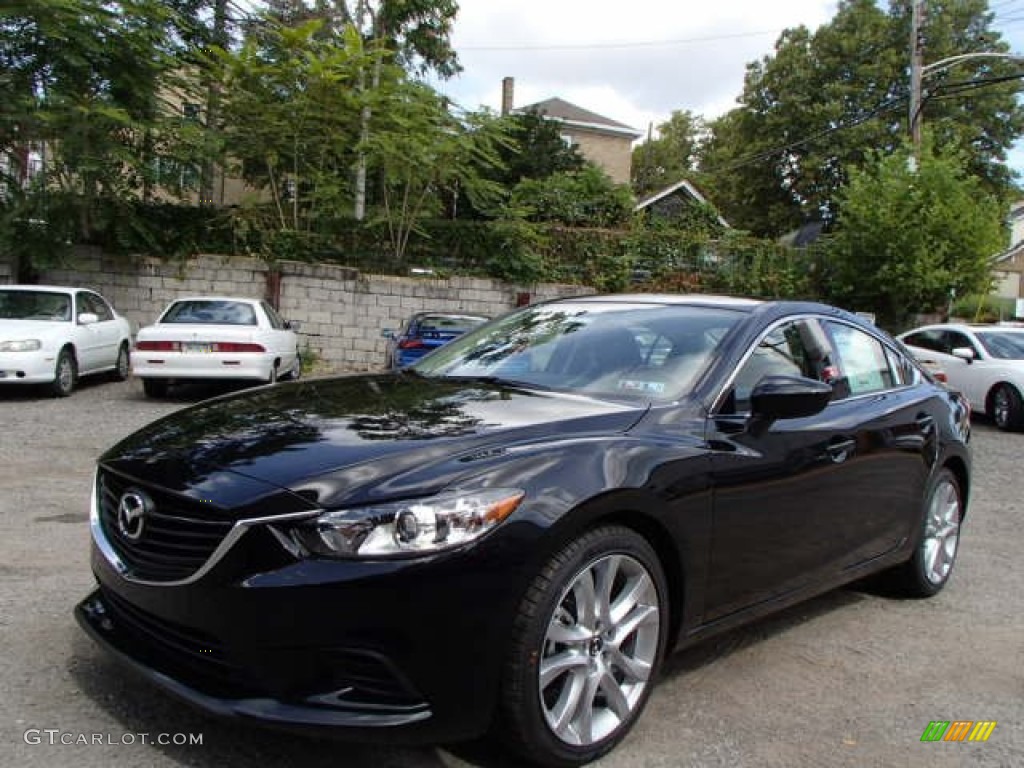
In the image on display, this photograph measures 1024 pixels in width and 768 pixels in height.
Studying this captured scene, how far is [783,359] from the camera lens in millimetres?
3959

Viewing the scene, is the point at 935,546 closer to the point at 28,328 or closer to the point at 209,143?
the point at 28,328

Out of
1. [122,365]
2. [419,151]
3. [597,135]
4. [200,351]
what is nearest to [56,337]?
[200,351]

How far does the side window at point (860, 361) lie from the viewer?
4.30 m

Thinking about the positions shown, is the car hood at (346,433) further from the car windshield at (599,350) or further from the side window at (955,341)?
the side window at (955,341)

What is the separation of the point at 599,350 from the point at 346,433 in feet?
4.51

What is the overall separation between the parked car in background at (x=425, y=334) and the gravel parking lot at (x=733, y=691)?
24.3 ft

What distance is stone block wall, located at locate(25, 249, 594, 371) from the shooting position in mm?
16938

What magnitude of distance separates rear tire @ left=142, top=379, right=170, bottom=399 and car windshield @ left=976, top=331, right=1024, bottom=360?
1158 centimetres

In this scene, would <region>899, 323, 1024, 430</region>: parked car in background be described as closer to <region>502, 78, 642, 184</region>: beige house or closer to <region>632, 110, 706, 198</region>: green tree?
<region>502, 78, 642, 184</region>: beige house

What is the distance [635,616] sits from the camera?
2973mm

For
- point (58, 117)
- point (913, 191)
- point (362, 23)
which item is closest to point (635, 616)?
point (58, 117)

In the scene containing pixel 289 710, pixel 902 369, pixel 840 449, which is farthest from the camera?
pixel 902 369

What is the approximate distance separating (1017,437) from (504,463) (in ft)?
37.3

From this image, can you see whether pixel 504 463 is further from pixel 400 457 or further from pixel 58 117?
pixel 58 117
